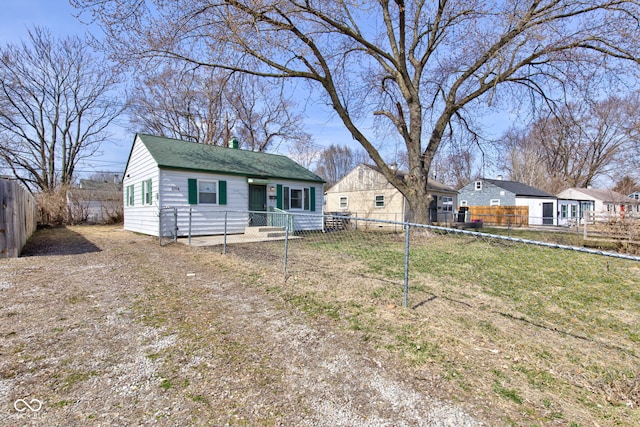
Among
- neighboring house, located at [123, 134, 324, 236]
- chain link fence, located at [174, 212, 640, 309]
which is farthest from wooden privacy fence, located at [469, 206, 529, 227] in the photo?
neighboring house, located at [123, 134, 324, 236]

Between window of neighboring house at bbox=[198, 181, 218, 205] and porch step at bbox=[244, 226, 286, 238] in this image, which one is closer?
porch step at bbox=[244, 226, 286, 238]

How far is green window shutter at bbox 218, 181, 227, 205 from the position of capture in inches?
469

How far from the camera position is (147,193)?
1196 centimetres

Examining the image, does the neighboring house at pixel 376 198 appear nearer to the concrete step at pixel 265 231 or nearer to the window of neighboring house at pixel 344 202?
the window of neighboring house at pixel 344 202

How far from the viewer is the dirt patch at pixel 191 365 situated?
1920 mm

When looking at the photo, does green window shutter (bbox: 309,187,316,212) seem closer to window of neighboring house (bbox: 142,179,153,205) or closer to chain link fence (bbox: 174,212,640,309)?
chain link fence (bbox: 174,212,640,309)

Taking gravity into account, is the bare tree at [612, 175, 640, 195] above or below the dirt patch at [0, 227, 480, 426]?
above

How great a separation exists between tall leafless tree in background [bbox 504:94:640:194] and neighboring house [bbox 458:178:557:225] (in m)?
2.95

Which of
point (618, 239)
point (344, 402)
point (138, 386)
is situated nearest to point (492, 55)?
point (618, 239)

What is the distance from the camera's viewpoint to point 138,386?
2.18m

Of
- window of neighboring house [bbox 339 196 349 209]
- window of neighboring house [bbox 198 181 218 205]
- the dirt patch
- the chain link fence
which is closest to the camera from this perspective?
the dirt patch

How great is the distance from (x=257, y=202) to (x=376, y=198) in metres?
12.2

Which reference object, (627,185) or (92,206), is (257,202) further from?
(627,185)

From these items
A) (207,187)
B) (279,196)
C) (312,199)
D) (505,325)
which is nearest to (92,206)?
(207,187)
